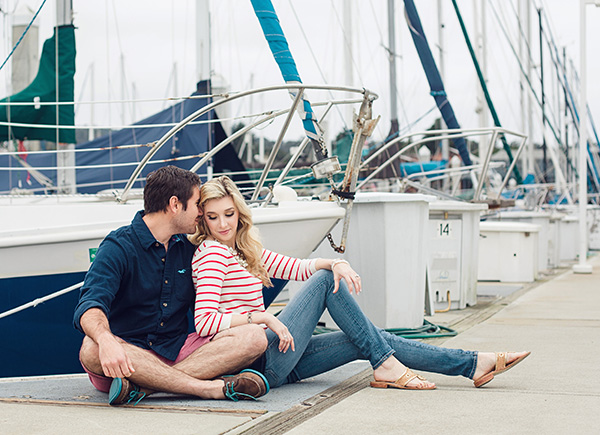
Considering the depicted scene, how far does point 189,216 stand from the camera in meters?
3.67

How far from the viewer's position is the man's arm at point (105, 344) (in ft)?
10.5

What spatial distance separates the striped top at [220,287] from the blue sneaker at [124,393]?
38 centimetres

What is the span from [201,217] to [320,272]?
2.10 ft

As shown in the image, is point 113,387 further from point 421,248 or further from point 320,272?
point 421,248

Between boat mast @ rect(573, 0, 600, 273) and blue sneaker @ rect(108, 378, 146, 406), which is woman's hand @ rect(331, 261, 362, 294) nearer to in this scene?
blue sneaker @ rect(108, 378, 146, 406)

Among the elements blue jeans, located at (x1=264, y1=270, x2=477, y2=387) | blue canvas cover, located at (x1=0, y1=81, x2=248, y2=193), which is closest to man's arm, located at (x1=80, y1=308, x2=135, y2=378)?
blue jeans, located at (x1=264, y1=270, x2=477, y2=387)

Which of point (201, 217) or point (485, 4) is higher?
point (485, 4)

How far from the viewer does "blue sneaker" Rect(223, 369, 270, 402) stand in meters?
3.62

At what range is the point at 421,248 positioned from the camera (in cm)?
626

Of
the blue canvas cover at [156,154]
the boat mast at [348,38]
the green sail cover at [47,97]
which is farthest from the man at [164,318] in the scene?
the boat mast at [348,38]

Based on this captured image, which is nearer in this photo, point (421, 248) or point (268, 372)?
point (268, 372)

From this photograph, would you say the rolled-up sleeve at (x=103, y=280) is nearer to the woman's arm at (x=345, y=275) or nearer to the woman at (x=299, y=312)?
the woman at (x=299, y=312)

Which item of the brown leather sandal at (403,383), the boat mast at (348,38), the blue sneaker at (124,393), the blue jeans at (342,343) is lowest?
the brown leather sandal at (403,383)

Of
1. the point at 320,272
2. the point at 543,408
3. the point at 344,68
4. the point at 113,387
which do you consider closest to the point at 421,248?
the point at 320,272
